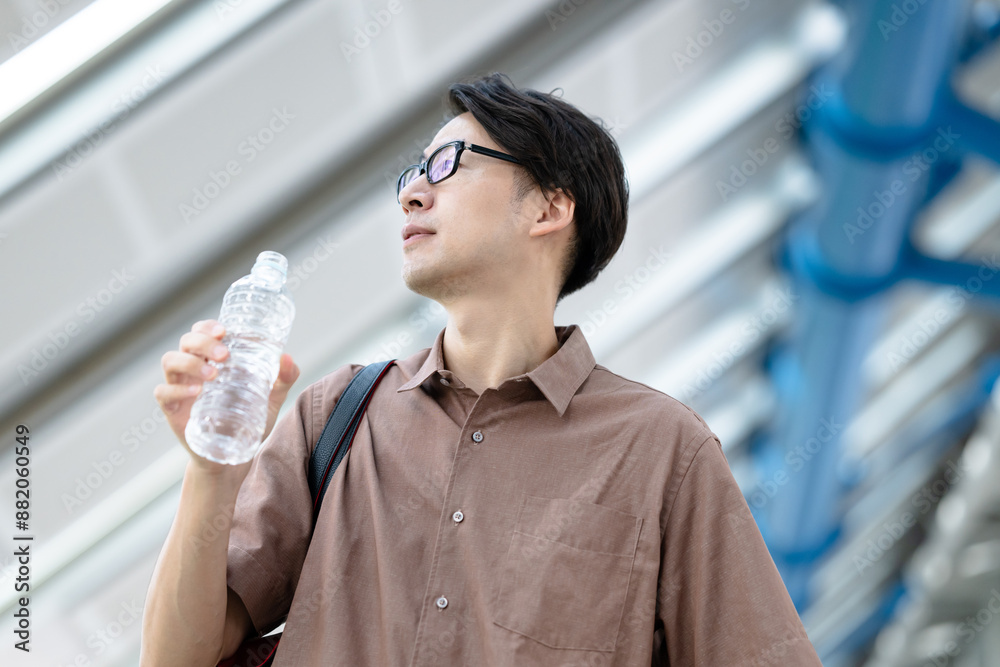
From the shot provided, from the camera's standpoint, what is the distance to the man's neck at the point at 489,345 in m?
1.75

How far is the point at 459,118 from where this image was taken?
1.94 metres

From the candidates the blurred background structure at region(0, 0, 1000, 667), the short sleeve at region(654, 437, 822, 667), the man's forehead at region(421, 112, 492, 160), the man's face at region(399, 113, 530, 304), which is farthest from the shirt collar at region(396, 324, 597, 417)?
the blurred background structure at region(0, 0, 1000, 667)

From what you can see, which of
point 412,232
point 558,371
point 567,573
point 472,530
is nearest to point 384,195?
point 412,232

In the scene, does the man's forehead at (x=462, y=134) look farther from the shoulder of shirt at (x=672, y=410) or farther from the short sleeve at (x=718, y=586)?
the short sleeve at (x=718, y=586)

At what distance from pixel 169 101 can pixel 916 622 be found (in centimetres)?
1039

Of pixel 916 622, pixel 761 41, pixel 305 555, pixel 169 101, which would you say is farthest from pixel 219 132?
pixel 916 622

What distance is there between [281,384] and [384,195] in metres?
1.38

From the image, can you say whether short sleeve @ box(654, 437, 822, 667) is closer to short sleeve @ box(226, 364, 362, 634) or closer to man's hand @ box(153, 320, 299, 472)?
short sleeve @ box(226, 364, 362, 634)

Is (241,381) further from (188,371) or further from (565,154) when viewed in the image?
(565,154)

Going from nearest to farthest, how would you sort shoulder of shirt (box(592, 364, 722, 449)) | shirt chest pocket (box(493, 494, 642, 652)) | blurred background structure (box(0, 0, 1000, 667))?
shirt chest pocket (box(493, 494, 642, 652)) < shoulder of shirt (box(592, 364, 722, 449)) < blurred background structure (box(0, 0, 1000, 667))

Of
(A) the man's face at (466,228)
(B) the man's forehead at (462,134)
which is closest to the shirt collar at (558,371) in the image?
(A) the man's face at (466,228)

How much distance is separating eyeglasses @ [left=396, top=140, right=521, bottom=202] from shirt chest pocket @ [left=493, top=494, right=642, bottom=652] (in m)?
0.70

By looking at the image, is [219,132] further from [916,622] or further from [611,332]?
[916,622]

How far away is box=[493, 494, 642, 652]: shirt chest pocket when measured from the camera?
4.57 feet
